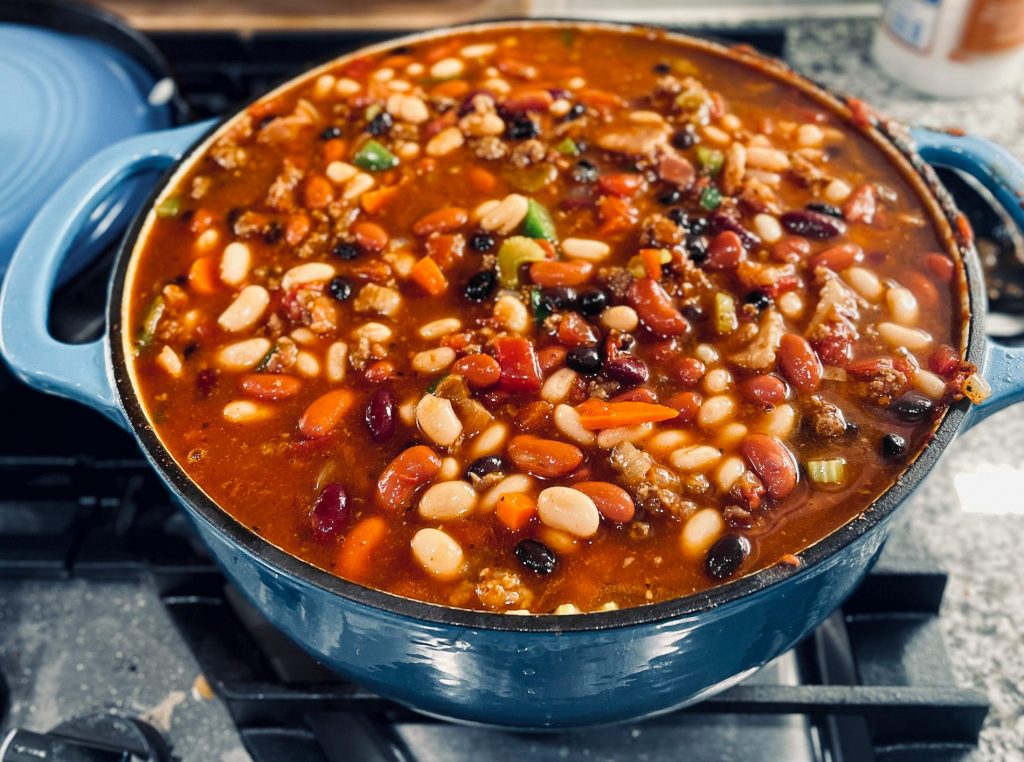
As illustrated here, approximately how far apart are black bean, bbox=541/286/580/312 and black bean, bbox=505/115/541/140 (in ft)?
1.33

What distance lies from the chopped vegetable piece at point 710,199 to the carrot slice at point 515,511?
0.67m

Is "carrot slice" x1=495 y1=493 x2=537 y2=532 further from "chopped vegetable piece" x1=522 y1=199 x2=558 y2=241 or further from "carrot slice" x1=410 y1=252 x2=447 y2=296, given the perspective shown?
"chopped vegetable piece" x1=522 y1=199 x2=558 y2=241

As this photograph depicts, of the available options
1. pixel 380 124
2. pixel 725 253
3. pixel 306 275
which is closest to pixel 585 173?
pixel 725 253

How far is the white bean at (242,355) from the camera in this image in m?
1.51

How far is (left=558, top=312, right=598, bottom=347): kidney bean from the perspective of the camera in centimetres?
151

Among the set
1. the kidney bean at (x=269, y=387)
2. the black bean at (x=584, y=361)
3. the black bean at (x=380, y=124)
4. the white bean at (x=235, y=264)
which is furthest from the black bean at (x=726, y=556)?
the black bean at (x=380, y=124)

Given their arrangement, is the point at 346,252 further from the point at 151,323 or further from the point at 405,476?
the point at 405,476

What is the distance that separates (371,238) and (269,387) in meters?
0.34

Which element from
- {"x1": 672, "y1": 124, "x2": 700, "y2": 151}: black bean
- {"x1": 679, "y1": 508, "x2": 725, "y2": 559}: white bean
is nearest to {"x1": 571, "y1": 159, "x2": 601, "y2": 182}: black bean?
{"x1": 672, "y1": 124, "x2": 700, "y2": 151}: black bean

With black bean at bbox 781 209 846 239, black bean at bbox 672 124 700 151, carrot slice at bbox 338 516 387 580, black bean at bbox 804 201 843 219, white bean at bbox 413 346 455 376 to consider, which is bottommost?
carrot slice at bbox 338 516 387 580

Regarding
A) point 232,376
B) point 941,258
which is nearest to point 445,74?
point 232,376

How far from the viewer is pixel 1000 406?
4.48ft

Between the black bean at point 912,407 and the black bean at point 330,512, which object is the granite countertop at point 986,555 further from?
the black bean at point 330,512

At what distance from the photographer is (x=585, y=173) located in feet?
5.74
